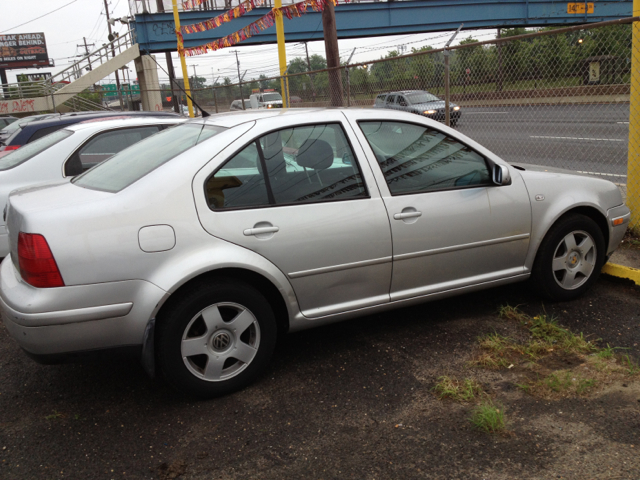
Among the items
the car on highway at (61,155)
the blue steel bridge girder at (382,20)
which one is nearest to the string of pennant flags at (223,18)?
the blue steel bridge girder at (382,20)

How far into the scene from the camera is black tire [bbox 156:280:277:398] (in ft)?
10.1

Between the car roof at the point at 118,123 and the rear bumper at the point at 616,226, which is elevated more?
the car roof at the point at 118,123

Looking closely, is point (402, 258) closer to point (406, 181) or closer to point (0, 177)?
point (406, 181)

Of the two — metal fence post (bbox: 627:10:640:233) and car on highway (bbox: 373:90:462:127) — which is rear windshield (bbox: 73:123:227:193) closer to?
metal fence post (bbox: 627:10:640:233)

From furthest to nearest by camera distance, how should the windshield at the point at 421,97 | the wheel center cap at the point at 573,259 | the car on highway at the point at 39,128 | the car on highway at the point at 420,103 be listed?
the windshield at the point at 421,97, the car on highway at the point at 420,103, the car on highway at the point at 39,128, the wheel center cap at the point at 573,259

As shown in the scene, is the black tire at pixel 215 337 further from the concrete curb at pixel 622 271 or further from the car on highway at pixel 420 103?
the car on highway at pixel 420 103

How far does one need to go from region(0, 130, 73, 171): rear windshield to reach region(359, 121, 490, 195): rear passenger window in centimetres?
346

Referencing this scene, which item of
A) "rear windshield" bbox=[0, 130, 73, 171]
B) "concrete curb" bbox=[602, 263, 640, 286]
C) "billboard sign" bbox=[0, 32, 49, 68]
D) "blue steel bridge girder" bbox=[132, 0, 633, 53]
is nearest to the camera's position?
"concrete curb" bbox=[602, 263, 640, 286]

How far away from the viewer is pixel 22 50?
310 feet

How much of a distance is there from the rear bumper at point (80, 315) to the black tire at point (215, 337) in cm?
15

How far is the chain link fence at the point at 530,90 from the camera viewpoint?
20.4 ft

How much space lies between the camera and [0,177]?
5.21 meters

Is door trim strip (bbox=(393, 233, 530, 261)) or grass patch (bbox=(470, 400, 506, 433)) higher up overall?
door trim strip (bbox=(393, 233, 530, 261))

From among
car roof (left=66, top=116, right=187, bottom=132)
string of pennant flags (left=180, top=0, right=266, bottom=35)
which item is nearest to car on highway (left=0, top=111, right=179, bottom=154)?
car roof (left=66, top=116, right=187, bottom=132)
